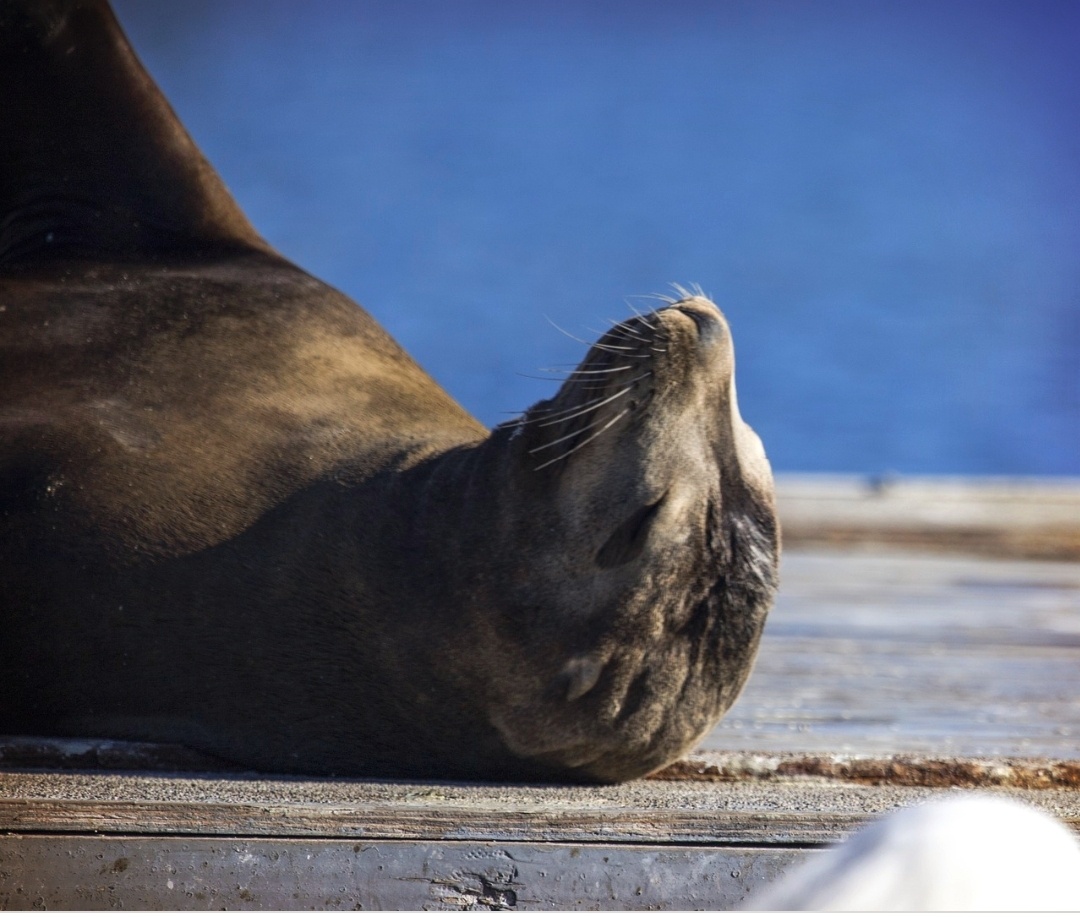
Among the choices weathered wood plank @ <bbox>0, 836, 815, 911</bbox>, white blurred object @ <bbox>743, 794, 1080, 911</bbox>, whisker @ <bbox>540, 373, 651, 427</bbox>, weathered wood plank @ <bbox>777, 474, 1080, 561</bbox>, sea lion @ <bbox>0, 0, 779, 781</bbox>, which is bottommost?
weathered wood plank @ <bbox>0, 836, 815, 911</bbox>

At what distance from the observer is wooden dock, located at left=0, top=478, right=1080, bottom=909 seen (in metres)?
1.94

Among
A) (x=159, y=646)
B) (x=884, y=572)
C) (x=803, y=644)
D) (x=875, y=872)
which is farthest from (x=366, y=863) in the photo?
(x=884, y=572)

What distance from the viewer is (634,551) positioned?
2.34 meters

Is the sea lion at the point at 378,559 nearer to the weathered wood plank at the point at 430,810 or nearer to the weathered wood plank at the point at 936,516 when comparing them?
the weathered wood plank at the point at 430,810

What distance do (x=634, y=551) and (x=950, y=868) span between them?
5.19 feet

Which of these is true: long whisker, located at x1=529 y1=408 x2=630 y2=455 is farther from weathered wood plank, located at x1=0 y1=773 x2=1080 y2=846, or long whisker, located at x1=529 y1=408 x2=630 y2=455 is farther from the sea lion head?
weathered wood plank, located at x1=0 y1=773 x2=1080 y2=846

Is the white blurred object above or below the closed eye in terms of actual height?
below

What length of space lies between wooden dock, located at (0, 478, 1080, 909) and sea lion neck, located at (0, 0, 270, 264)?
146cm

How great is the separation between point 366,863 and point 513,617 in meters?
0.54

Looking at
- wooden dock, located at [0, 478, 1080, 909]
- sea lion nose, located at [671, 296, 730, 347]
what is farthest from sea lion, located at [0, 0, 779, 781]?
wooden dock, located at [0, 478, 1080, 909]

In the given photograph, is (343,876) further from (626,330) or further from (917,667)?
(917,667)

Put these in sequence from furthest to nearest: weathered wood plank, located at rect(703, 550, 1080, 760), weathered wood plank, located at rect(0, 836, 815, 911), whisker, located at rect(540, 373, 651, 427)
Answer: weathered wood plank, located at rect(703, 550, 1080, 760)
whisker, located at rect(540, 373, 651, 427)
weathered wood plank, located at rect(0, 836, 815, 911)

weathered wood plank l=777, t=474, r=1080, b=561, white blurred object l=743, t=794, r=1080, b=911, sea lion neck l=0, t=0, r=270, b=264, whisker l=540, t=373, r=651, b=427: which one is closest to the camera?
white blurred object l=743, t=794, r=1080, b=911

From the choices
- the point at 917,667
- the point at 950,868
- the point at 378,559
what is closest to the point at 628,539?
the point at 378,559
